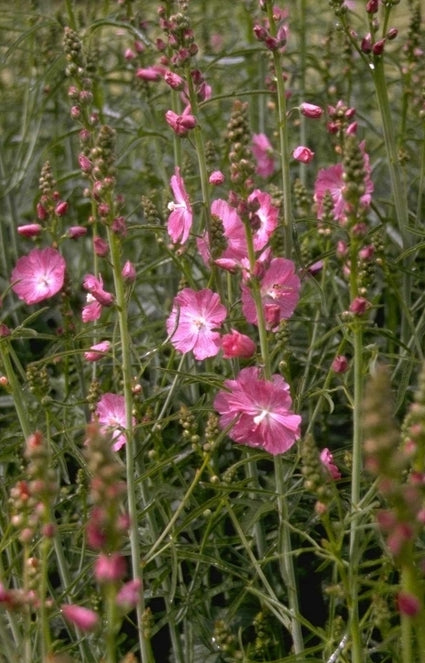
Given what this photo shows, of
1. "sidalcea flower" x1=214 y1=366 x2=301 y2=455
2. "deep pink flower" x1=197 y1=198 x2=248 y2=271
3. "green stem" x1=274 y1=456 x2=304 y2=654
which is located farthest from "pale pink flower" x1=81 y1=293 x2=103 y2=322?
"green stem" x1=274 y1=456 x2=304 y2=654

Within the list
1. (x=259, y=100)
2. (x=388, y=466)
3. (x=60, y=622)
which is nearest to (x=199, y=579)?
(x=60, y=622)

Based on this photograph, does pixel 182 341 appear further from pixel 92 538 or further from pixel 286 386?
pixel 92 538

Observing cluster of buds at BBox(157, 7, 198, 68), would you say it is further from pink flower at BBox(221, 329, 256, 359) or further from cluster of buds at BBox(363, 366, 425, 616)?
cluster of buds at BBox(363, 366, 425, 616)

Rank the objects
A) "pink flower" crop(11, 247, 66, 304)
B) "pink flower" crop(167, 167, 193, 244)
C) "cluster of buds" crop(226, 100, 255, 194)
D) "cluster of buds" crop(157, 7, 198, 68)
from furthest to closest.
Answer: "pink flower" crop(11, 247, 66, 304), "pink flower" crop(167, 167, 193, 244), "cluster of buds" crop(157, 7, 198, 68), "cluster of buds" crop(226, 100, 255, 194)

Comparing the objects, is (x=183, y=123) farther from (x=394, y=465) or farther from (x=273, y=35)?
(x=394, y=465)

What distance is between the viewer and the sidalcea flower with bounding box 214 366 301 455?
77.0 inches

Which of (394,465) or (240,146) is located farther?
(240,146)

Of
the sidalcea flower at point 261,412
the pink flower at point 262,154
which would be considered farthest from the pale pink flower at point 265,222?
the pink flower at point 262,154

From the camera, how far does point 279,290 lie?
2168mm

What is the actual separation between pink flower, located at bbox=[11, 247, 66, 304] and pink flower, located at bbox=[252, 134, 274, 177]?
3.59 feet

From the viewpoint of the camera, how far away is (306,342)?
3.12 m

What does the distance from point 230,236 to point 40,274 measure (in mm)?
668

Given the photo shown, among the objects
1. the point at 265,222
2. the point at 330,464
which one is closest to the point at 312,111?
the point at 265,222

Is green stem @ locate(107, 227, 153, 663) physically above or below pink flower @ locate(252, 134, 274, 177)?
above
